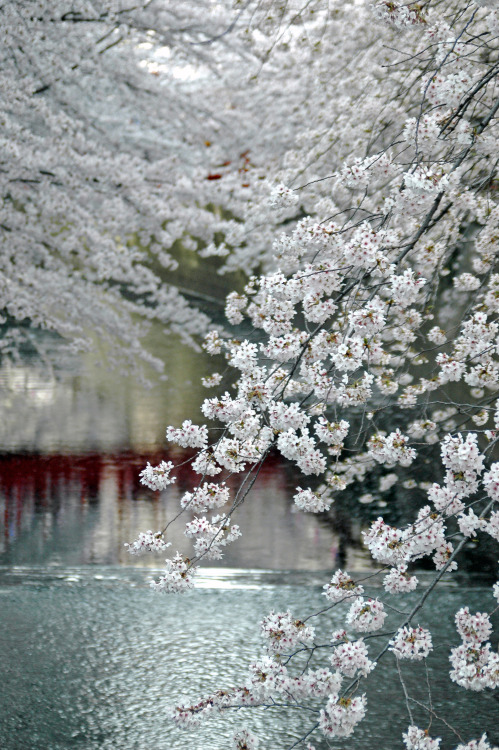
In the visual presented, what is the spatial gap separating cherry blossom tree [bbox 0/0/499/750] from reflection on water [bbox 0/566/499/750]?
5.2 inches

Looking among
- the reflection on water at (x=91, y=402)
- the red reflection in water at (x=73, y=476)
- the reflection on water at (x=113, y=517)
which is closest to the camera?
the reflection on water at (x=113, y=517)

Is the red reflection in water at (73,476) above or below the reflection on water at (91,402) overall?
below

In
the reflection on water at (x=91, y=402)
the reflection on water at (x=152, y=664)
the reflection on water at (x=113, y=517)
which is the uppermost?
the reflection on water at (x=91, y=402)

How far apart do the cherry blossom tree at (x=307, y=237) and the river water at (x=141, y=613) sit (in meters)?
0.15

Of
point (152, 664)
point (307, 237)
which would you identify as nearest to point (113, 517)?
point (152, 664)

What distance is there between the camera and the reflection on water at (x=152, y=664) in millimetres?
3002

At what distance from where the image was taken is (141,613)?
4207mm

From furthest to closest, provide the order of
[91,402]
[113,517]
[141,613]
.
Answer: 1. [91,402]
2. [113,517]
3. [141,613]

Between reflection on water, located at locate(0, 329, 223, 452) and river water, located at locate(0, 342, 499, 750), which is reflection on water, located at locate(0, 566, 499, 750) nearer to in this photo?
river water, located at locate(0, 342, 499, 750)

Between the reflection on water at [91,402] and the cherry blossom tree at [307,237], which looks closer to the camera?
the cherry blossom tree at [307,237]

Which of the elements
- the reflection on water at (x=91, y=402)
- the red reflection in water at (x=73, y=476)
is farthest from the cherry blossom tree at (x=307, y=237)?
the reflection on water at (x=91, y=402)

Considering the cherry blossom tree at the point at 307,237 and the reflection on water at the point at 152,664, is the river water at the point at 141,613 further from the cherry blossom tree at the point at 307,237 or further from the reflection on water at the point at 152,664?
the cherry blossom tree at the point at 307,237

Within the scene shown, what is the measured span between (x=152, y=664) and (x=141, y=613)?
2.16ft

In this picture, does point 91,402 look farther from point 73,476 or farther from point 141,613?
point 141,613
